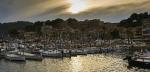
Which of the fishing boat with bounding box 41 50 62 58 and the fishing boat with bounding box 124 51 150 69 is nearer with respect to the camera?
the fishing boat with bounding box 124 51 150 69

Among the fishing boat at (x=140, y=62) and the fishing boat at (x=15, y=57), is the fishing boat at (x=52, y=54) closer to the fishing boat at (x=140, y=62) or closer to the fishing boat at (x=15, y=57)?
the fishing boat at (x=15, y=57)

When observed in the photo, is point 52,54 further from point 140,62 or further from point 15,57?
point 140,62

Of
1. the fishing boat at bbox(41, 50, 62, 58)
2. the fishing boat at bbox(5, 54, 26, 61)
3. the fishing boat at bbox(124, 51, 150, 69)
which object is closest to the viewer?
the fishing boat at bbox(124, 51, 150, 69)

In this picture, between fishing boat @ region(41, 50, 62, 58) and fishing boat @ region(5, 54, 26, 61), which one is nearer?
fishing boat @ region(5, 54, 26, 61)

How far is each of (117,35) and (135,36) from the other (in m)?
18.5

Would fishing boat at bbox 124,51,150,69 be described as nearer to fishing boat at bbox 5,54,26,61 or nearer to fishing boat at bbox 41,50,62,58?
fishing boat at bbox 5,54,26,61

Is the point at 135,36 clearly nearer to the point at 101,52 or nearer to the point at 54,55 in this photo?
the point at 101,52

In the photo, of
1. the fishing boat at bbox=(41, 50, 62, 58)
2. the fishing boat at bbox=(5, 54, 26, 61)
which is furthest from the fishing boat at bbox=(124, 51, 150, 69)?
the fishing boat at bbox=(41, 50, 62, 58)

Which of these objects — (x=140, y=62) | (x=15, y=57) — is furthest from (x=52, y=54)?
(x=140, y=62)

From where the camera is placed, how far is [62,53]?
318 feet

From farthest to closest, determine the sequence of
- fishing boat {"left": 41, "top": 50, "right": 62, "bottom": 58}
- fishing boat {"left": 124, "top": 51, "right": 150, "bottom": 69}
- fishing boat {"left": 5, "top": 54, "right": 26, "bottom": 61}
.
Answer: fishing boat {"left": 41, "top": 50, "right": 62, "bottom": 58} < fishing boat {"left": 5, "top": 54, "right": 26, "bottom": 61} < fishing boat {"left": 124, "top": 51, "right": 150, "bottom": 69}

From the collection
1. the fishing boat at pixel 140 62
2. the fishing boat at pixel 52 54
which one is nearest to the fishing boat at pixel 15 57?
the fishing boat at pixel 52 54

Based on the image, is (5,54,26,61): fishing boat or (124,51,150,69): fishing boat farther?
Result: (5,54,26,61): fishing boat

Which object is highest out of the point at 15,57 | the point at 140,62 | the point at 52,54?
the point at 15,57
